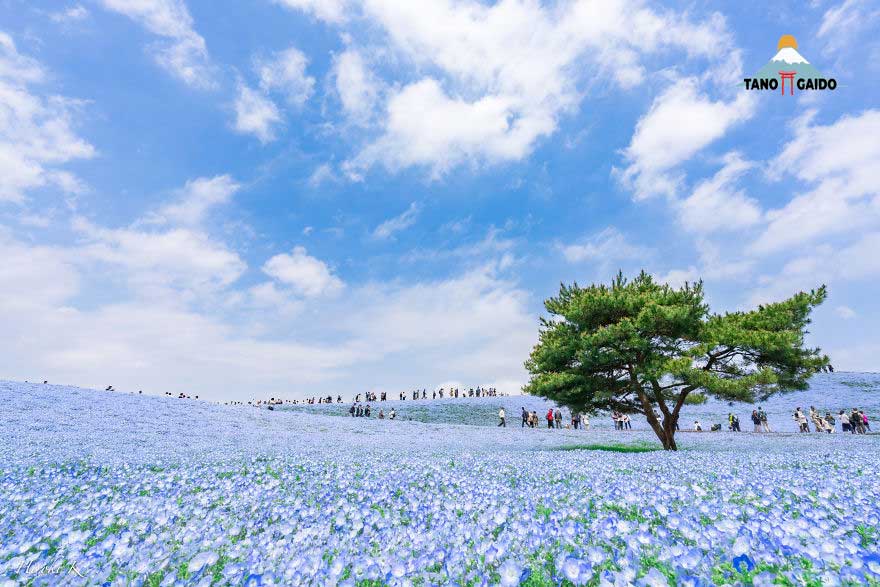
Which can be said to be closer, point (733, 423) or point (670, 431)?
point (670, 431)

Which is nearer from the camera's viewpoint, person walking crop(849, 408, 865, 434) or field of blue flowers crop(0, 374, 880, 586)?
field of blue flowers crop(0, 374, 880, 586)

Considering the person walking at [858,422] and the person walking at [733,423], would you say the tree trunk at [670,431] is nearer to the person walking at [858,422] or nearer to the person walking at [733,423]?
the person walking at [858,422]

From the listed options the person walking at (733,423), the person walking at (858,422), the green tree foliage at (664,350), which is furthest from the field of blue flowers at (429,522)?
the person walking at (733,423)

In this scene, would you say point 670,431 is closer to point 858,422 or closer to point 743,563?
point 743,563

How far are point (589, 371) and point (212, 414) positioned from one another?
25525 millimetres

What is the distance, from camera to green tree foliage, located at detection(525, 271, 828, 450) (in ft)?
54.3

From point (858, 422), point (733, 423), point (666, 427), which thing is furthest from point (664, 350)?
point (733, 423)

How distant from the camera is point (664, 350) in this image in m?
17.9

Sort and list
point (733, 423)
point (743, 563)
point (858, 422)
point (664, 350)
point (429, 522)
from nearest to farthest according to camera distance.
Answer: point (743, 563) < point (429, 522) < point (664, 350) < point (858, 422) < point (733, 423)

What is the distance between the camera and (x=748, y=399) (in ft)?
57.6

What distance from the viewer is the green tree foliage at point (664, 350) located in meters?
16.5

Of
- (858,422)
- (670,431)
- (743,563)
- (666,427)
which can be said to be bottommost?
(743,563)

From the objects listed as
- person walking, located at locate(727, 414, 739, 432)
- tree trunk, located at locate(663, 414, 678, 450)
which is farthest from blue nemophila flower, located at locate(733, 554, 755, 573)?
person walking, located at locate(727, 414, 739, 432)

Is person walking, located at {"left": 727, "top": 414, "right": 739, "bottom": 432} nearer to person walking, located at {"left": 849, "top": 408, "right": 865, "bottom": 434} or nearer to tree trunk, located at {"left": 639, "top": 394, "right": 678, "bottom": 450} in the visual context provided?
person walking, located at {"left": 849, "top": 408, "right": 865, "bottom": 434}
